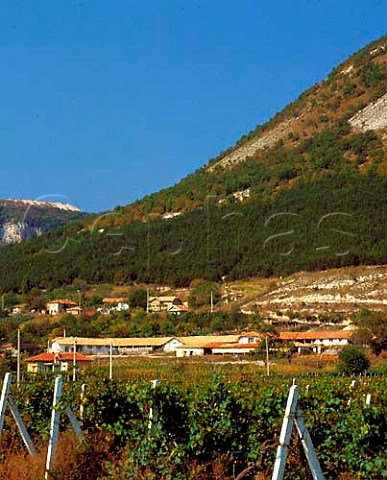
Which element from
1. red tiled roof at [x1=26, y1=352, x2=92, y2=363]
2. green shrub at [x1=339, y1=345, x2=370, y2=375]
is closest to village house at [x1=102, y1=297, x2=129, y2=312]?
red tiled roof at [x1=26, y1=352, x2=92, y2=363]

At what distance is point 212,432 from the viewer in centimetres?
840

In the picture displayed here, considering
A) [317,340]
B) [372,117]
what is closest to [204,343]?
[317,340]

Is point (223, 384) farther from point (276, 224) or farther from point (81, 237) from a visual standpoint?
point (81, 237)

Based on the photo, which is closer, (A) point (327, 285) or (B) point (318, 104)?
(A) point (327, 285)

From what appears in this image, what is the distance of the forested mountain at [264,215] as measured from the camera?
79.9 m

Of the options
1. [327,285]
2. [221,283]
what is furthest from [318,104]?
[327,285]

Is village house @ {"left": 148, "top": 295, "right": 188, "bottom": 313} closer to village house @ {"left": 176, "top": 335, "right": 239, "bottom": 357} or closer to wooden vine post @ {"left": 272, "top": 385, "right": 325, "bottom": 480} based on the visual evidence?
village house @ {"left": 176, "top": 335, "right": 239, "bottom": 357}

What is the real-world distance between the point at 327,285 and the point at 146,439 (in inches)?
2305

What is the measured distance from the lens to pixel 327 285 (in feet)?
217

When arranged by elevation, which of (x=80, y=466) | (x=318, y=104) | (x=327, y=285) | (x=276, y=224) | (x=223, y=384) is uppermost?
(x=318, y=104)

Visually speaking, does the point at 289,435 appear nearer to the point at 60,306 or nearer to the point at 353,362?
the point at 353,362

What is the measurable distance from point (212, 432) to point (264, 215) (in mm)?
84787

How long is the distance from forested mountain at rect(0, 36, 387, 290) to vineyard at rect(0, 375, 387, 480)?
64017 mm

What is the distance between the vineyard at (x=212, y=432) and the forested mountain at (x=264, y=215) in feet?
210
